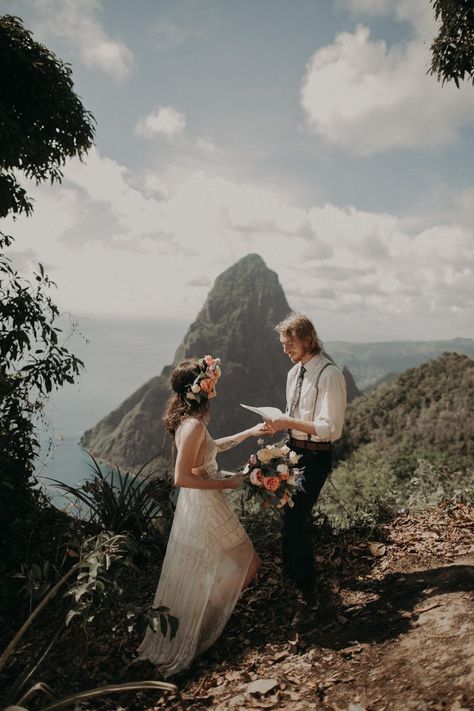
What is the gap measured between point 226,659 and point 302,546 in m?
0.98

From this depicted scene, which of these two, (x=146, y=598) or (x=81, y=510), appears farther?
(x=81, y=510)

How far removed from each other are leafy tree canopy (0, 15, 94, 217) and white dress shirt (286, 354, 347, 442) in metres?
3.99

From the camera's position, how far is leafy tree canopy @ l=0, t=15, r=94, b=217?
16.2 feet


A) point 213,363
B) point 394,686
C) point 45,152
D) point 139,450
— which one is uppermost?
point 45,152

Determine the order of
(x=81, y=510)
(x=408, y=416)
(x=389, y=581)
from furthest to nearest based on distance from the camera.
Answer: (x=408, y=416) → (x=81, y=510) → (x=389, y=581)

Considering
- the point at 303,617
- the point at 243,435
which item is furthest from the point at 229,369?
the point at 303,617

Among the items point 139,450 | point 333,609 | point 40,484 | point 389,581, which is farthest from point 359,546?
point 139,450

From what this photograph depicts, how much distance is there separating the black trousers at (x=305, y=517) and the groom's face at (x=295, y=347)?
0.78m

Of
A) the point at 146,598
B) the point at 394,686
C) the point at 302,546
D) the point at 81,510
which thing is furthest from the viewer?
the point at 81,510

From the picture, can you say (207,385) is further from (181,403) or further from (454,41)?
(454,41)

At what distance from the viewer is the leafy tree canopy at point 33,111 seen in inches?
195

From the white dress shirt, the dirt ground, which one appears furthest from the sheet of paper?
the dirt ground

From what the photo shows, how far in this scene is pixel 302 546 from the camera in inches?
136

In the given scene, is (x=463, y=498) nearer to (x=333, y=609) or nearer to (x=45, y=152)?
(x=333, y=609)
